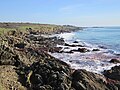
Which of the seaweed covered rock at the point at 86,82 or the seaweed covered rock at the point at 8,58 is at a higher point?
the seaweed covered rock at the point at 8,58

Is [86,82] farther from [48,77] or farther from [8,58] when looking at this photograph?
[8,58]

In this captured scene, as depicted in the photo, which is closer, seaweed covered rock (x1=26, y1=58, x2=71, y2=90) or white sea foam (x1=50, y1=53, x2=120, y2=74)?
seaweed covered rock (x1=26, y1=58, x2=71, y2=90)

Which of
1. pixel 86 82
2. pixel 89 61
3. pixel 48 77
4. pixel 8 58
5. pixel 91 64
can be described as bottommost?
pixel 89 61

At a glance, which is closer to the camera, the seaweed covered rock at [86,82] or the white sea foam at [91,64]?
the seaweed covered rock at [86,82]

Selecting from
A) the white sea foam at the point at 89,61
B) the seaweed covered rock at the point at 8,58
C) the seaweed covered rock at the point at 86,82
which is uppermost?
the seaweed covered rock at the point at 8,58

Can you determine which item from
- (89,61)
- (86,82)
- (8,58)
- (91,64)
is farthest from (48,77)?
(89,61)

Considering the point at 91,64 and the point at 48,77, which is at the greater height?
the point at 48,77

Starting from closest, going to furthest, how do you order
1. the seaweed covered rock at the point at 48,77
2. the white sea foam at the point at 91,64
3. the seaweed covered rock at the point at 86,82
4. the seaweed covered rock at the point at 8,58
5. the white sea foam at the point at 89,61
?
the seaweed covered rock at the point at 48,77 < the seaweed covered rock at the point at 86,82 < the seaweed covered rock at the point at 8,58 < the white sea foam at the point at 91,64 < the white sea foam at the point at 89,61

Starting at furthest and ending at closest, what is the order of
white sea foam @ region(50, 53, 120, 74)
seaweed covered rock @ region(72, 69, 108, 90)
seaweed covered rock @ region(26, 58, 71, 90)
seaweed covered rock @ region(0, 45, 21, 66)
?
white sea foam @ region(50, 53, 120, 74), seaweed covered rock @ region(0, 45, 21, 66), seaweed covered rock @ region(72, 69, 108, 90), seaweed covered rock @ region(26, 58, 71, 90)

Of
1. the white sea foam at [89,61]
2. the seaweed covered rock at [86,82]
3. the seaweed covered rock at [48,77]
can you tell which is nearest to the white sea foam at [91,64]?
the white sea foam at [89,61]

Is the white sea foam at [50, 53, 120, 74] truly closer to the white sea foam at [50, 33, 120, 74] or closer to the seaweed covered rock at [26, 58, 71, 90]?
the white sea foam at [50, 33, 120, 74]

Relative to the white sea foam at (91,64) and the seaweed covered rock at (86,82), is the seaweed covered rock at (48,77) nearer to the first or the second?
the seaweed covered rock at (86,82)

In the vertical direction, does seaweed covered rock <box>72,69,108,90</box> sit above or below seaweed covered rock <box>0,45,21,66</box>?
below

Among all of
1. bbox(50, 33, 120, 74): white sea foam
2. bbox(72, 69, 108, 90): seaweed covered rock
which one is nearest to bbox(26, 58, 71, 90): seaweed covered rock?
bbox(72, 69, 108, 90): seaweed covered rock
